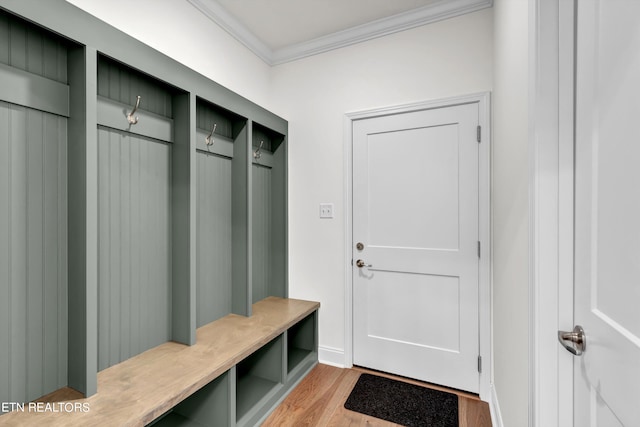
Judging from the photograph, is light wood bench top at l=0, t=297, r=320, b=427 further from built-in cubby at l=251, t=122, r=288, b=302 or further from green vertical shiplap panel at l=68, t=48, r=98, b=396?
built-in cubby at l=251, t=122, r=288, b=302

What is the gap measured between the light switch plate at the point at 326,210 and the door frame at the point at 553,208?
1715 mm

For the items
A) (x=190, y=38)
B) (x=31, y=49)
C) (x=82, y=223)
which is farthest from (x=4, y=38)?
(x=190, y=38)

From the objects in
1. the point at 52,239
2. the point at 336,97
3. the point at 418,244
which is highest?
the point at 336,97

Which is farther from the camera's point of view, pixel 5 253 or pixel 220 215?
pixel 220 215

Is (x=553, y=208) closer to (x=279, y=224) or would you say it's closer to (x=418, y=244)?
(x=418, y=244)

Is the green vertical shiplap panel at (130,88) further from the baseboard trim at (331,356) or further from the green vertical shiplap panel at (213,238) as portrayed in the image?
the baseboard trim at (331,356)

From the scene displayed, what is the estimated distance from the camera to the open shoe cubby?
46.5 inches

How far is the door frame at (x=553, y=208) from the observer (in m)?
0.89

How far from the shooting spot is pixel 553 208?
90 centimetres

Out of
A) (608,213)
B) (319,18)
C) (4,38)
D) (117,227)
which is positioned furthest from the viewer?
(319,18)

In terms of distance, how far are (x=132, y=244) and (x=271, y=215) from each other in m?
1.27

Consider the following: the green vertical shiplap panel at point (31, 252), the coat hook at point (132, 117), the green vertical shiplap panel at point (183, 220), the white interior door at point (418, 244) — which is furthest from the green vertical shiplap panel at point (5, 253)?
the white interior door at point (418, 244)

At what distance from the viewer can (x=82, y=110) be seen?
127cm

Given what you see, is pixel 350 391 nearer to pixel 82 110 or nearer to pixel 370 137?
pixel 370 137
